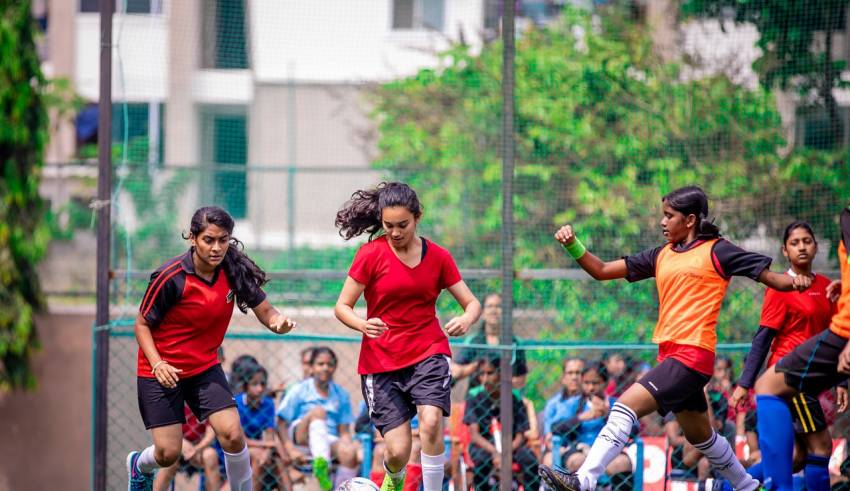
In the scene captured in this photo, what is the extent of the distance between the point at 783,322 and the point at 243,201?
622cm

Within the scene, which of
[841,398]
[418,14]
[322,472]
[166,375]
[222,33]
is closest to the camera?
[166,375]

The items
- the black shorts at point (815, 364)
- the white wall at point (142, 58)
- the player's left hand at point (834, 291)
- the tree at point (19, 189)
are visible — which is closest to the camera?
the black shorts at point (815, 364)

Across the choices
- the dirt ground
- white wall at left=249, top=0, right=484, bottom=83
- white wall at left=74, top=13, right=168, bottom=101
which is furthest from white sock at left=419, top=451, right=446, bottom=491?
the dirt ground

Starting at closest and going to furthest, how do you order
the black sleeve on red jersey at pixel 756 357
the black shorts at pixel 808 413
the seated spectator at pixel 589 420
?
1. the black shorts at pixel 808 413
2. the black sleeve on red jersey at pixel 756 357
3. the seated spectator at pixel 589 420

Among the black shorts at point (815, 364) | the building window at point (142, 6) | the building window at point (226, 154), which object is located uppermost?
the building window at point (142, 6)

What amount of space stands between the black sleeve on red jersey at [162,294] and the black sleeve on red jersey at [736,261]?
2.79 metres

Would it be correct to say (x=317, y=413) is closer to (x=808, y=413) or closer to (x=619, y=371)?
(x=619, y=371)

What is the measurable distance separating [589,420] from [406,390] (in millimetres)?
2374

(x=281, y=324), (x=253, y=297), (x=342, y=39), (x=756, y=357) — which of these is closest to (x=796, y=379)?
(x=756, y=357)

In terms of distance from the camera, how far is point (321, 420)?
753cm

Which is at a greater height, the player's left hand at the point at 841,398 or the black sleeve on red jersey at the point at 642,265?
the black sleeve on red jersey at the point at 642,265

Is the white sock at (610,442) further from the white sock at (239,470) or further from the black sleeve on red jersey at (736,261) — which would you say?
the white sock at (239,470)

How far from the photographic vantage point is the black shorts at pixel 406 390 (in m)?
5.25

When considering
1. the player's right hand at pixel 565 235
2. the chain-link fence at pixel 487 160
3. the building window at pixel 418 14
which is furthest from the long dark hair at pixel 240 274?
the building window at pixel 418 14
